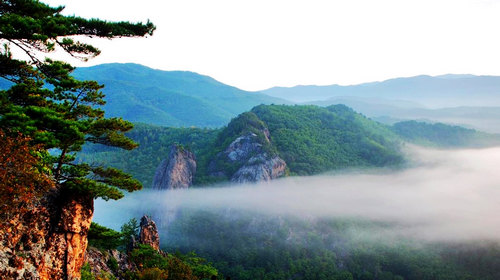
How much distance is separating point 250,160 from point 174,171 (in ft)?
77.7

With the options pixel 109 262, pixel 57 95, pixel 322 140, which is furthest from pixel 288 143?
pixel 57 95

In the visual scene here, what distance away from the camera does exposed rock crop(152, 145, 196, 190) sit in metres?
102

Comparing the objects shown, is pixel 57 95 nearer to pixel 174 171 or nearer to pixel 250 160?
pixel 174 171

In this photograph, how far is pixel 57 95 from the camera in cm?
1266

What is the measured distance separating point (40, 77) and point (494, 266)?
347 ft

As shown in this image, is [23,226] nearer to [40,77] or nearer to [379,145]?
[40,77]

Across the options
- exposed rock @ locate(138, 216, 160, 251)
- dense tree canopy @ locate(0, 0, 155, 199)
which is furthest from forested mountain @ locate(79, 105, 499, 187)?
dense tree canopy @ locate(0, 0, 155, 199)

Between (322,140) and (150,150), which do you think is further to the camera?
(322,140)

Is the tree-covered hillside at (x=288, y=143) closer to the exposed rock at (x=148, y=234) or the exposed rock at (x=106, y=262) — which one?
the exposed rock at (x=148, y=234)

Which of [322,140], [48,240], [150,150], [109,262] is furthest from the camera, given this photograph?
[322,140]

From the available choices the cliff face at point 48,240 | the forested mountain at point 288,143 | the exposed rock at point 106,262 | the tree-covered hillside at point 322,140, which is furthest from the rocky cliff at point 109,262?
the tree-covered hillside at point 322,140

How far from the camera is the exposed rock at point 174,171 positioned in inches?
4033

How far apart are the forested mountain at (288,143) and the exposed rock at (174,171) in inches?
328

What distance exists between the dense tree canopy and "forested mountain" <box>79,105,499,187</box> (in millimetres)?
100375
